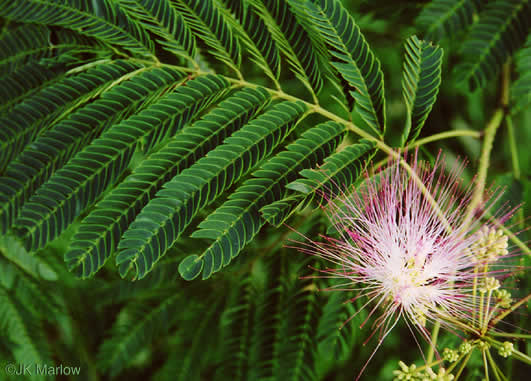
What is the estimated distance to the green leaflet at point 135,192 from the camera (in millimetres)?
1434

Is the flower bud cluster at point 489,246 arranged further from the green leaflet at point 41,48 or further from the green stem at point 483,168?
the green leaflet at point 41,48

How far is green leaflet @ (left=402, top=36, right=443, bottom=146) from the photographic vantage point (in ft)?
5.05

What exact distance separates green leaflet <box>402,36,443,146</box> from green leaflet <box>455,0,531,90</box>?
0.54 m

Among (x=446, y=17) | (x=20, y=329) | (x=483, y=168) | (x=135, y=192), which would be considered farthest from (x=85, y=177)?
(x=446, y=17)

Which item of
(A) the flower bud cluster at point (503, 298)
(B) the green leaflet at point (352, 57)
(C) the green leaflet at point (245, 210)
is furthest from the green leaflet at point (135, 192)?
(A) the flower bud cluster at point (503, 298)

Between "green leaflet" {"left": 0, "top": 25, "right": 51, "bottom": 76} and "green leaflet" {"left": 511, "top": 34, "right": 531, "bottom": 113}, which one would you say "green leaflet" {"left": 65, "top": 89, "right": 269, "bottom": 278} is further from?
"green leaflet" {"left": 511, "top": 34, "right": 531, "bottom": 113}

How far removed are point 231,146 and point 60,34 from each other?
0.90 metres

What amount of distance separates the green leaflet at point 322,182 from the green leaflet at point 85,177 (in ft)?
1.70

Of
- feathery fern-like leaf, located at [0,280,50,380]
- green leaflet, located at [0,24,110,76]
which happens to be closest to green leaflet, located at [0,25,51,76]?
green leaflet, located at [0,24,110,76]

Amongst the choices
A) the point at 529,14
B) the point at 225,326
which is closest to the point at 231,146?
the point at 225,326

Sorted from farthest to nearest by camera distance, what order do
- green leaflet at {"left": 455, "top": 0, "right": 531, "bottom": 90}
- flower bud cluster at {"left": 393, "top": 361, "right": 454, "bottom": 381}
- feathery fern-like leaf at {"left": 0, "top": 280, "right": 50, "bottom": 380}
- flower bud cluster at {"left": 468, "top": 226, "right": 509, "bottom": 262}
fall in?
feathery fern-like leaf at {"left": 0, "top": 280, "right": 50, "bottom": 380}
green leaflet at {"left": 455, "top": 0, "right": 531, "bottom": 90}
flower bud cluster at {"left": 468, "top": 226, "right": 509, "bottom": 262}
flower bud cluster at {"left": 393, "top": 361, "right": 454, "bottom": 381}

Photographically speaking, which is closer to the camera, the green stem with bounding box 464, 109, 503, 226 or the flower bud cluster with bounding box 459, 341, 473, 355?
the flower bud cluster with bounding box 459, 341, 473, 355

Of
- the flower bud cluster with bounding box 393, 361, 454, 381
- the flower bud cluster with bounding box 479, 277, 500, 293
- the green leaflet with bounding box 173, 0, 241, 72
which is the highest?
the green leaflet with bounding box 173, 0, 241, 72

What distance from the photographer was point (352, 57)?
1.55 meters
